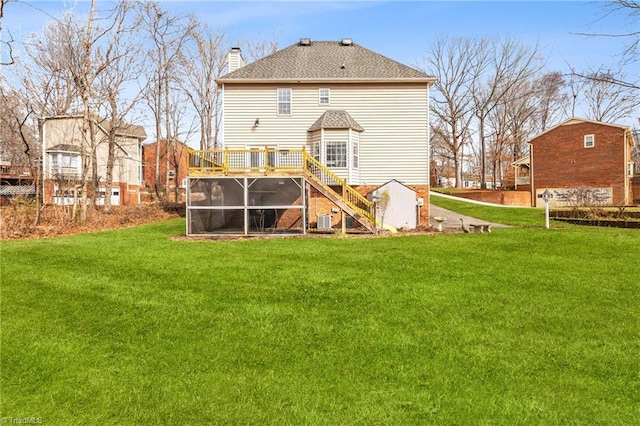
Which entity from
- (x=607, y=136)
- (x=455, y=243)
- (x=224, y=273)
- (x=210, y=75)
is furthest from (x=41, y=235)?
(x=607, y=136)

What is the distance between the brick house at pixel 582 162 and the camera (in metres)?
26.6

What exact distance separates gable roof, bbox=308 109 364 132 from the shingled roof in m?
1.51

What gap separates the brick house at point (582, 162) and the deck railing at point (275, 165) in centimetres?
1821

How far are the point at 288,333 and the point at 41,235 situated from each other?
12542 mm

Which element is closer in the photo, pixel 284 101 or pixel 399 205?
pixel 399 205

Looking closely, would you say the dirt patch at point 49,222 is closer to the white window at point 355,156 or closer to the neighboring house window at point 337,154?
the neighboring house window at point 337,154

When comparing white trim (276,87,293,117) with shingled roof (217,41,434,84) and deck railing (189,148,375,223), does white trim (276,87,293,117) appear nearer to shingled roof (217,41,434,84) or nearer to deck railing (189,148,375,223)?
shingled roof (217,41,434,84)

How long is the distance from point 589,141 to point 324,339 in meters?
30.1

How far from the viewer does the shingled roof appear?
17109 mm

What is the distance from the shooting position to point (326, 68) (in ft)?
58.7

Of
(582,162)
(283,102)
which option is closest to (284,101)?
(283,102)

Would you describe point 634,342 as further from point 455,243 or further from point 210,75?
point 210,75

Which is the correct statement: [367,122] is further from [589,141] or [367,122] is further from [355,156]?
[589,141]
